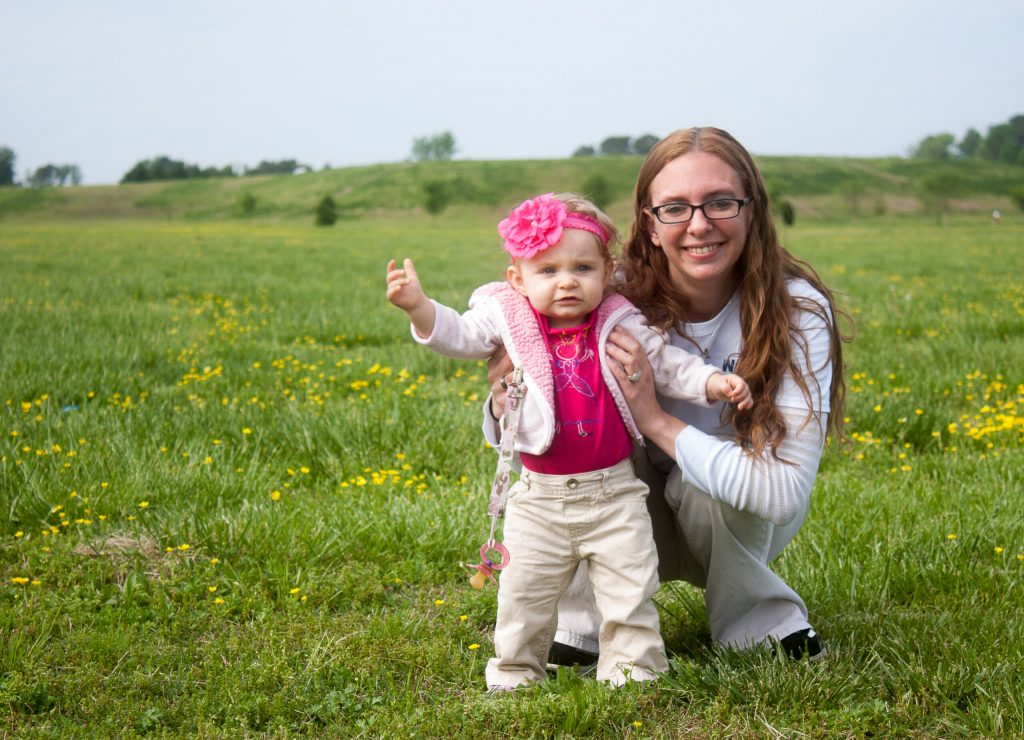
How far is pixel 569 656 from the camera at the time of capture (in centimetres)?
321

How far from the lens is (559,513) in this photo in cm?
268

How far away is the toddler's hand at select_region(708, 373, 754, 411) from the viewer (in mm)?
2529

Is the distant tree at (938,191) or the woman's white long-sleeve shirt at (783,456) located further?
the distant tree at (938,191)

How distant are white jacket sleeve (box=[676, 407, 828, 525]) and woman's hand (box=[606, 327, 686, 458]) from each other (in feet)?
0.16

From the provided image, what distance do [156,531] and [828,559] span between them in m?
2.58

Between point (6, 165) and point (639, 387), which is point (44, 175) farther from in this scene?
point (639, 387)

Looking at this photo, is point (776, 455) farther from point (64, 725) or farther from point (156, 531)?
point (156, 531)

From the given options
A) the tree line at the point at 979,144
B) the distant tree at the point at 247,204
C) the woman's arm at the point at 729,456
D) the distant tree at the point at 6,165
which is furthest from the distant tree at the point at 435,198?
the tree line at the point at 979,144

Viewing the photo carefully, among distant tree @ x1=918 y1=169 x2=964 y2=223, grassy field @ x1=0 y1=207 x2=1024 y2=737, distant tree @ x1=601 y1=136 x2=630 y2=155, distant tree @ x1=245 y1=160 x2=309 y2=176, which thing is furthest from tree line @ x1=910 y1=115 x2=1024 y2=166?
grassy field @ x1=0 y1=207 x2=1024 y2=737

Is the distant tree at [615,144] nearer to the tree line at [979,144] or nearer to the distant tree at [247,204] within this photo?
the tree line at [979,144]

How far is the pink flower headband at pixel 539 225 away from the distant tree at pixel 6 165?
116 m

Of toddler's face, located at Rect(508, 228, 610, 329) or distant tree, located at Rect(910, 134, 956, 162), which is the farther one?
distant tree, located at Rect(910, 134, 956, 162)

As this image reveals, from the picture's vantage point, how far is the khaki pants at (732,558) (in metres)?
2.88

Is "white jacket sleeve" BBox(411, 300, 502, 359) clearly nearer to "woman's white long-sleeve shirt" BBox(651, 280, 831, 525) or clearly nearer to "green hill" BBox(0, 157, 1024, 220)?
"woman's white long-sleeve shirt" BBox(651, 280, 831, 525)
